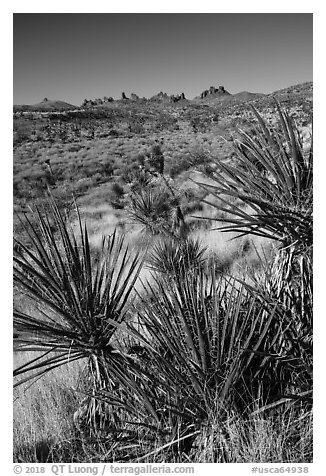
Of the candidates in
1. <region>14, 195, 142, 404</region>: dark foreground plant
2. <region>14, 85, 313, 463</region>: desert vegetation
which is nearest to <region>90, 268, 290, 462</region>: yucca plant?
<region>14, 85, 313, 463</region>: desert vegetation

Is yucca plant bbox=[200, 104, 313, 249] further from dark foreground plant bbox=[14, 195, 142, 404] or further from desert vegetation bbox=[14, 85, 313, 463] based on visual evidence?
dark foreground plant bbox=[14, 195, 142, 404]

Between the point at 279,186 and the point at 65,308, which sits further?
the point at 65,308

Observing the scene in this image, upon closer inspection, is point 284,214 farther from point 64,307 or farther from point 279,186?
point 64,307

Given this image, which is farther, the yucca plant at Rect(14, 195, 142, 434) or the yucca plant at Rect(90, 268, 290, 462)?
the yucca plant at Rect(14, 195, 142, 434)

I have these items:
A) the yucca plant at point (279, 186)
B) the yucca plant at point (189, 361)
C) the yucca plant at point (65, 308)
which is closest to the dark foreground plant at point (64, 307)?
the yucca plant at point (65, 308)

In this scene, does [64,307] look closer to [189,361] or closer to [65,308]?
[65,308]

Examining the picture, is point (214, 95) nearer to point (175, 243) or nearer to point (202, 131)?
point (202, 131)

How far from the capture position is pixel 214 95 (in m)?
53.3

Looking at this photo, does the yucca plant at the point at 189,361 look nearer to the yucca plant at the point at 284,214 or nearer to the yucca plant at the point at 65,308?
the yucca plant at the point at 284,214

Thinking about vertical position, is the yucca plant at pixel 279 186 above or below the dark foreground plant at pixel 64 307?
above

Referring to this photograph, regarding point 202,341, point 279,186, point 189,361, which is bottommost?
point 189,361

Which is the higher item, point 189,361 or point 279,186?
point 279,186

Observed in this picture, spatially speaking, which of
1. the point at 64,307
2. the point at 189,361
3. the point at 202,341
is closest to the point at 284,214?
Result: the point at 202,341

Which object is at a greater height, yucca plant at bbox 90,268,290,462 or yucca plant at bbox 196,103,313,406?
yucca plant at bbox 196,103,313,406
